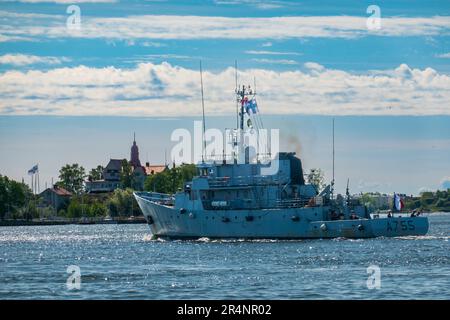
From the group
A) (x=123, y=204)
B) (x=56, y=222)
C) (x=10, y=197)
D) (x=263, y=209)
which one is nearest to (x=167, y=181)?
(x=123, y=204)

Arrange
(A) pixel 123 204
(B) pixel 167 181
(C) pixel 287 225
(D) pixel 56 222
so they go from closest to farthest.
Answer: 1. (C) pixel 287 225
2. (B) pixel 167 181
3. (D) pixel 56 222
4. (A) pixel 123 204

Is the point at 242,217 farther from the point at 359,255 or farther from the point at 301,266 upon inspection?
the point at 301,266

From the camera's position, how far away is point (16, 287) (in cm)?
4722

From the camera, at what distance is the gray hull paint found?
269 feet

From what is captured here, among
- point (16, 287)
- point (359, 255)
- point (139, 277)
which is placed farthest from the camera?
point (359, 255)

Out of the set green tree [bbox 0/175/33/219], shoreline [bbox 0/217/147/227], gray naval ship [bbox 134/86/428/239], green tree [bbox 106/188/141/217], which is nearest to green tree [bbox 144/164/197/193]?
shoreline [bbox 0/217/147/227]

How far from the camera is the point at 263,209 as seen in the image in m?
83.9

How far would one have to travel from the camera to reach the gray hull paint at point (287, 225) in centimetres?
8212

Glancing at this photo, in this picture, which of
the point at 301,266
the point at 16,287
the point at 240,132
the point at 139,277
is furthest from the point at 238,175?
the point at 16,287

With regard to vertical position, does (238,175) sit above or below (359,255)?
above

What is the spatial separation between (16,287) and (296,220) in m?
37.6

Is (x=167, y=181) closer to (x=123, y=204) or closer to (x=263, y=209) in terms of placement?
(x=123, y=204)

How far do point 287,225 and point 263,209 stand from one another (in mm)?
2551
